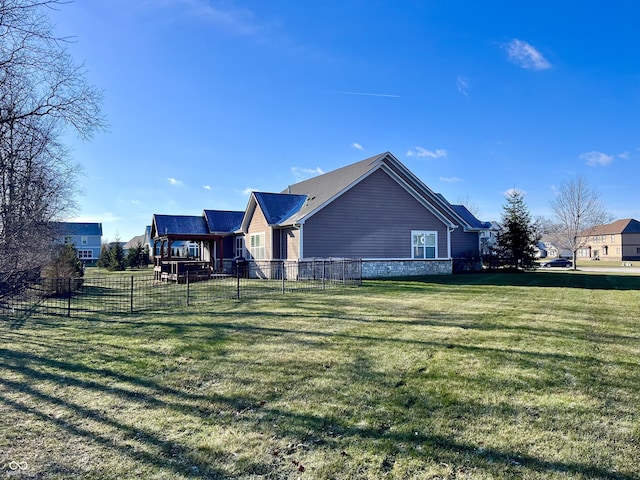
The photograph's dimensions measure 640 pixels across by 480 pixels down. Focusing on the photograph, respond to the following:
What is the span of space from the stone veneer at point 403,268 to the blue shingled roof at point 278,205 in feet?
16.9

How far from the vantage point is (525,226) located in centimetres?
2727

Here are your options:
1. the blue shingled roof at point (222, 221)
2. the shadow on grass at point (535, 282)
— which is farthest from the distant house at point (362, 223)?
the blue shingled roof at point (222, 221)

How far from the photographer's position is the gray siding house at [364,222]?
18.7m

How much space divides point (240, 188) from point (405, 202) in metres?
16.2

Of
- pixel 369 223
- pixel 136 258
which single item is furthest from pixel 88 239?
pixel 369 223

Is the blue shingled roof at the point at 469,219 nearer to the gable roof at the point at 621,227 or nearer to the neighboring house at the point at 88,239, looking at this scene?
the gable roof at the point at 621,227

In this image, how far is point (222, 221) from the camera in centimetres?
2723

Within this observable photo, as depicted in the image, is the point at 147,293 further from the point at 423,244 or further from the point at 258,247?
the point at 423,244

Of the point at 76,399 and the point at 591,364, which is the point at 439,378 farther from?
the point at 76,399

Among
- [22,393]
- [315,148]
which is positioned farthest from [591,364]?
[315,148]

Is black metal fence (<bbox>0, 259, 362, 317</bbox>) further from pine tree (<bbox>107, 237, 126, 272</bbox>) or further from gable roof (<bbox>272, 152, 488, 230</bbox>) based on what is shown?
pine tree (<bbox>107, 237, 126, 272</bbox>)

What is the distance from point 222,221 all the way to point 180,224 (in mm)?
3043

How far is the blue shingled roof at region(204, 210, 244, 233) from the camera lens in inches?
1045

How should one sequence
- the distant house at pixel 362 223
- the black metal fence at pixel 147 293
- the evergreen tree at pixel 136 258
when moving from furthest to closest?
the evergreen tree at pixel 136 258, the distant house at pixel 362 223, the black metal fence at pixel 147 293
